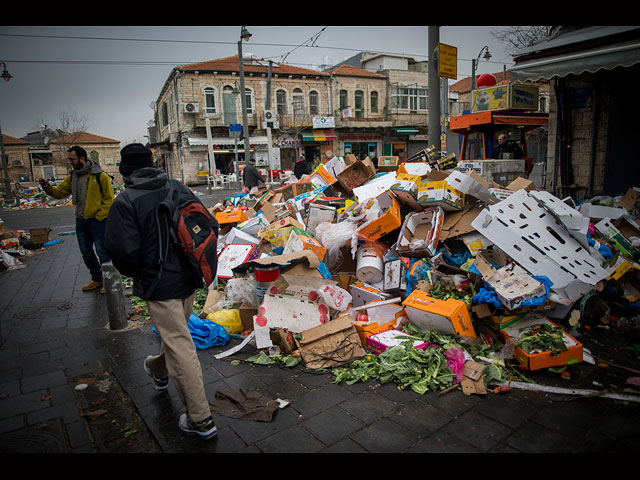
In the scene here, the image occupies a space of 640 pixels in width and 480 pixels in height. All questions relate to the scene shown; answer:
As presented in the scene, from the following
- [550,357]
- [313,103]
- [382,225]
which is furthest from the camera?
[313,103]

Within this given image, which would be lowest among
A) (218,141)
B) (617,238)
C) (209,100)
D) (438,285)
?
(438,285)

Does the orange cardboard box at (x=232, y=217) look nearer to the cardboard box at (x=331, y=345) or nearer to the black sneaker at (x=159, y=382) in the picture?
the cardboard box at (x=331, y=345)

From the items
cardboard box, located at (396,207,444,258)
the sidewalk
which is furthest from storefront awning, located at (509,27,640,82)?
the sidewalk

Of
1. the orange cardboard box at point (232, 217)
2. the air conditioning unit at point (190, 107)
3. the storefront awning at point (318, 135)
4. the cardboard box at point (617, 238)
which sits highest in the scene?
the air conditioning unit at point (190, 107)

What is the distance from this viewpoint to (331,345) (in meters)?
3.37

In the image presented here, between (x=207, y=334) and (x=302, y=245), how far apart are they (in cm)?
139

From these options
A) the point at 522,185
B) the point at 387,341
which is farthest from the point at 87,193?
the point at 522,185

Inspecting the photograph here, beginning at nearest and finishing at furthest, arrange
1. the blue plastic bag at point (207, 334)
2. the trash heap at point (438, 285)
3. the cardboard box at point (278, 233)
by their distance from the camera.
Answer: the trash heap at point (438, 285) → the blue plastic bag at point (207, 334) → the cardboard box at point (278, 233)

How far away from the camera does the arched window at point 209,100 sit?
2908 centimetres

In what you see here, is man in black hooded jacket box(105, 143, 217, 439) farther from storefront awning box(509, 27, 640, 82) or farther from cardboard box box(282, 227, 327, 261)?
storefront awning box(509, 27, 640, 82)

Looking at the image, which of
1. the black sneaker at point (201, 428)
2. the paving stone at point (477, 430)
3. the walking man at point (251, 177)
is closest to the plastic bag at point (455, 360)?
the paving stone at point (477, 430)

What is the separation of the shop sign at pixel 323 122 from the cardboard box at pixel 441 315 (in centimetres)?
2939

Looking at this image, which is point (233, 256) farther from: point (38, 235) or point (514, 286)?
point (38, 235)
